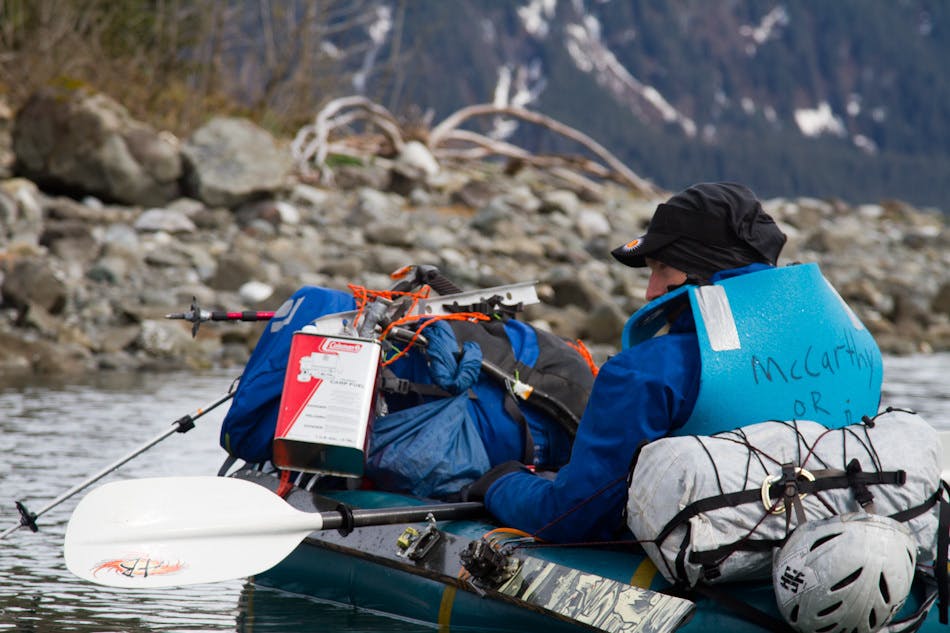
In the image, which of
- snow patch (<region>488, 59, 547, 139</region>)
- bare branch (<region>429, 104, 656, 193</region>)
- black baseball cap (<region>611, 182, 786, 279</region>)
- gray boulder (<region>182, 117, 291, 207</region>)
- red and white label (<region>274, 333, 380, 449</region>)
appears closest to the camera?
black baseball cap (<region>611, 182, 786, 279</region>)

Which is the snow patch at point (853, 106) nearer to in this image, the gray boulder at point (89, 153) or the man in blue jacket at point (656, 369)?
the gray boulder at point (89, 153)

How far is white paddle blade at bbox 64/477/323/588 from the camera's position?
412 centimetres

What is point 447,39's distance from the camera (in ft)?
492

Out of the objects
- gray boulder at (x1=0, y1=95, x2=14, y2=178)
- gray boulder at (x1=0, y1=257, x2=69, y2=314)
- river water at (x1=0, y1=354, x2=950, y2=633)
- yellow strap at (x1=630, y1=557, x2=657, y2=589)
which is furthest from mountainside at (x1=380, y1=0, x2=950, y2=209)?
yellow strap at (x1=630, y1=557, x2=657, y2=589)

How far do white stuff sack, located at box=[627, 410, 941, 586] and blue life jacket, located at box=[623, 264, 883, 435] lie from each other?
98 millimetres

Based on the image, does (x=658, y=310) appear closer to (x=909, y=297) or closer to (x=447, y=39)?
(x=909, y=297)

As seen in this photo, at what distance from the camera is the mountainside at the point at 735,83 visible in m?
147

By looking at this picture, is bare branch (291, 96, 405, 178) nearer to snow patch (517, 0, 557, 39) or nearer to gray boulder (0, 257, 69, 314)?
gray boulder (0, 257, 69, 314)

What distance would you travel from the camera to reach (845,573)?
10.6ft

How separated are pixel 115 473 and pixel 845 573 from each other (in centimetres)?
529

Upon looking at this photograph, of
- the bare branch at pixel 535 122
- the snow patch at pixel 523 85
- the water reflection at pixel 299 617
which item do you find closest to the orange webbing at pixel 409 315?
the water reflection at pixel 299 617

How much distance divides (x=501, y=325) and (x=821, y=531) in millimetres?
1992

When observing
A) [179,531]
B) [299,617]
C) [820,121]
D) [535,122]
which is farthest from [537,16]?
[179,531]

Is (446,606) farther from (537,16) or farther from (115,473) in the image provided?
(537,16)
